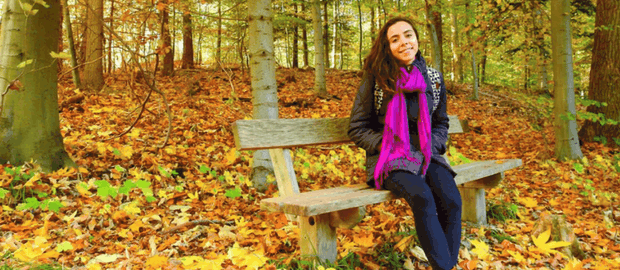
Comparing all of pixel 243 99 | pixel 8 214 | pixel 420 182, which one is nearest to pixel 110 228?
pixel 8 214

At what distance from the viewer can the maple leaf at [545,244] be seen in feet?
9.71

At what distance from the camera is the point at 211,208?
3.56 meters

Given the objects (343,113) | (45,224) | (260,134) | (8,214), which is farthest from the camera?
(343,113)

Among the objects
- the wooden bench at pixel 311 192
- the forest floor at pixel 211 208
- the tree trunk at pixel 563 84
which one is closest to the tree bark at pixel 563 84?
the tree trunk at pixel 563 84

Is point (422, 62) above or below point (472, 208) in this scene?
above

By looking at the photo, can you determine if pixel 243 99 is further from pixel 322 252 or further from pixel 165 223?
pixel 322 252

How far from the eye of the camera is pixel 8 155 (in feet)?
11.9

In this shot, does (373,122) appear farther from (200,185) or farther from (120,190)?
(120,190)

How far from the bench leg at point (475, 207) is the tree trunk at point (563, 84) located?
121 inches

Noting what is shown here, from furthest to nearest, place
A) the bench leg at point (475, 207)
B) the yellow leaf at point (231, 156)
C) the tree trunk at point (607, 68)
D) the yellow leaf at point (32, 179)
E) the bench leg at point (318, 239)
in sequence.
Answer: the tree trunk at point (607, 68), the yellow leaf at point (231, 156), the bench leg at point (475, 207), the yellow leaf at point (32, 179), the bench leg at point (318, 239)

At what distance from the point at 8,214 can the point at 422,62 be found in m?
3.28

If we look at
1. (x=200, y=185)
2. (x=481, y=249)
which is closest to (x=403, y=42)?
(x=481, y=249)

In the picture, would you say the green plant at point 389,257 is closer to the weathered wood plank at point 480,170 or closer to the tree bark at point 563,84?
the weathered wood plank at point 480,170

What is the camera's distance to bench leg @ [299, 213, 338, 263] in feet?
7.87
